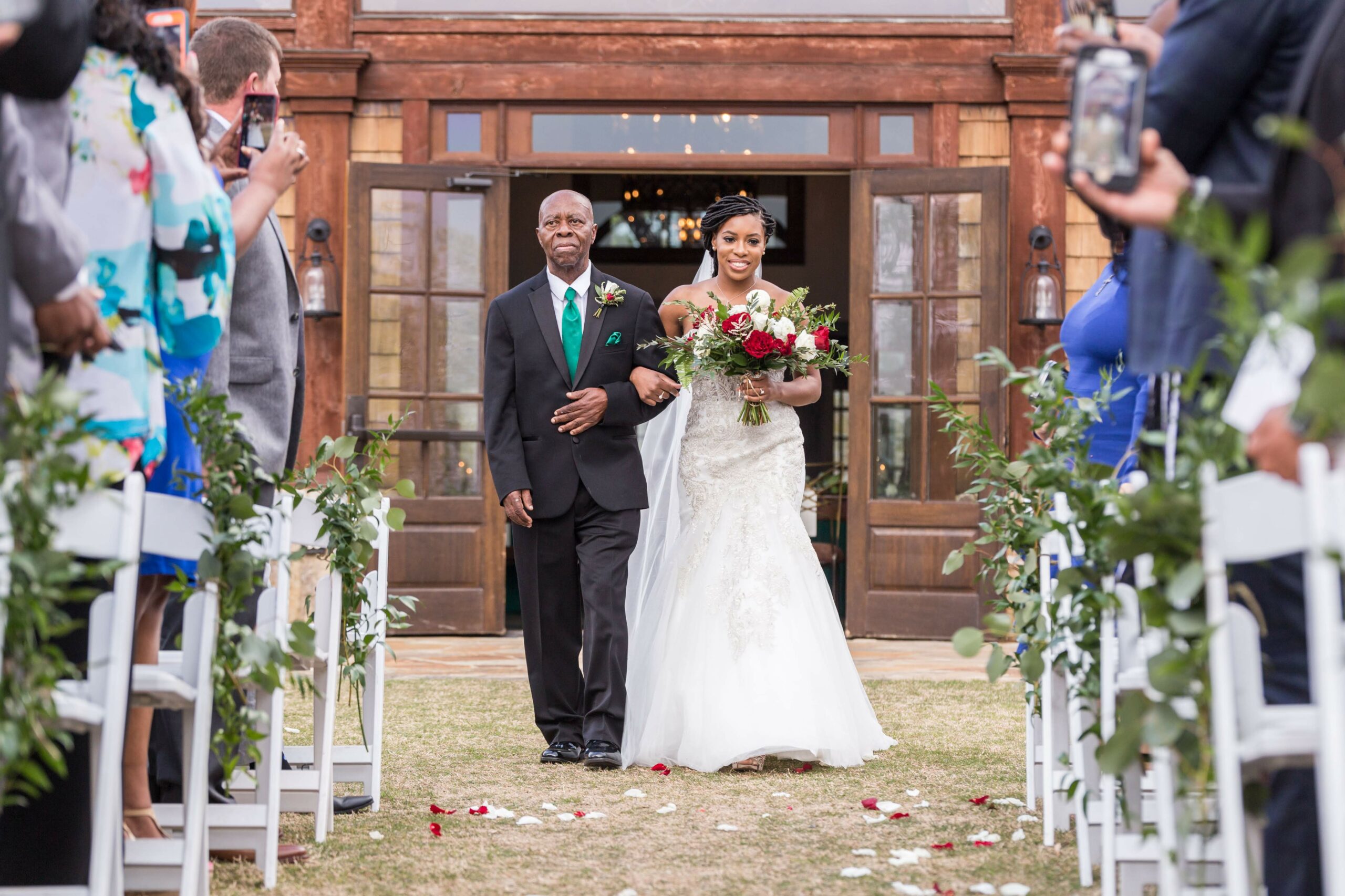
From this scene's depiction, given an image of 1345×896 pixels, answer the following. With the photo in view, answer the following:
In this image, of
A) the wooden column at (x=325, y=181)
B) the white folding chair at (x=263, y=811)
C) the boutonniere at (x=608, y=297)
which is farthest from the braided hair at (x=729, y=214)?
the wooden column at (x=325, y=181)

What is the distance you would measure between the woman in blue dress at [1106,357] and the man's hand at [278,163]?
1885mm

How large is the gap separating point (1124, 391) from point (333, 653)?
1.87 meters

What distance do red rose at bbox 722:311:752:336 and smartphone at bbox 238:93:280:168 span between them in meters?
2.16

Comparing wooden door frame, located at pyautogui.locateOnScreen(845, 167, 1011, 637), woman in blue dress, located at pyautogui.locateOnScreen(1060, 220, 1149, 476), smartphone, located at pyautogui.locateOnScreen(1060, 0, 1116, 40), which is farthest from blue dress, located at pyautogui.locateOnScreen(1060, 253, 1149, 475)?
wooden door frame, located at pyautogui.locateOnScreen(845, 167, 1011, 637)

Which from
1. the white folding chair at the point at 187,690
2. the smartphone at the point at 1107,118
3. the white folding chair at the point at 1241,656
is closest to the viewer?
the white folding chair at the point at 1241,656

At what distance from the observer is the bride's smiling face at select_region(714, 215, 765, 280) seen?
516 cm

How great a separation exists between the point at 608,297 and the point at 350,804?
6.41 feet

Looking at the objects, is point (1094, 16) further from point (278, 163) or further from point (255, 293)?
point (255, 293)

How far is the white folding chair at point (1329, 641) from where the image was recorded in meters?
1.61

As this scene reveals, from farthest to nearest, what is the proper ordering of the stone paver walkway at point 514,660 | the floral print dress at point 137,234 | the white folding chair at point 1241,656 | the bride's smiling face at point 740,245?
1. the stone paver walkway at point 514,660
2. the bride's smiling face at point 740,245
3. the floral print dress at point 137,234
4. the white folding chair at point 1241,656

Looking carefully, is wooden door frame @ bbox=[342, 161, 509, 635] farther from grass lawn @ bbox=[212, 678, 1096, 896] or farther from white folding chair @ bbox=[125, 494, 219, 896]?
white folding chair @ bbox=[125, 494, 219, 896]

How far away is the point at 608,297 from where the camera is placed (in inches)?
198

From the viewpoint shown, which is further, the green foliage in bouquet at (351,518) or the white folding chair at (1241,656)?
the green foliage in bouquet at (351,518)

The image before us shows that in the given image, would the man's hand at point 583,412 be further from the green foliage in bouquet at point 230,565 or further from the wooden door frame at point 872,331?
the wooden door frame at point 872,331
